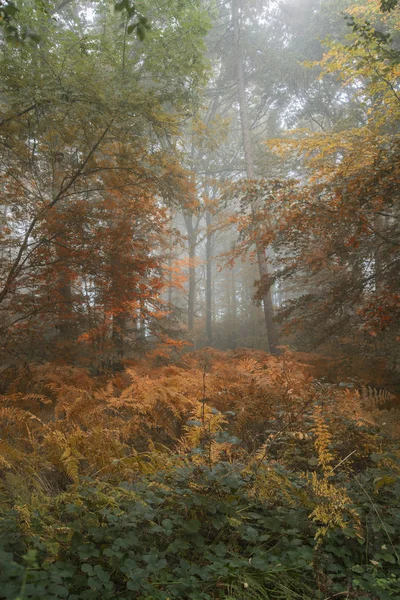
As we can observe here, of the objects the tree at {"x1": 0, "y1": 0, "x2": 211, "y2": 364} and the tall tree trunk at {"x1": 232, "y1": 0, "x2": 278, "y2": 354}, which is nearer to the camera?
the tree at {"x1": 0, "y1": 0, "x2": 211, "y2": 364}

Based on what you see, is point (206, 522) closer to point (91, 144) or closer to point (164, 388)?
point (164, 388)

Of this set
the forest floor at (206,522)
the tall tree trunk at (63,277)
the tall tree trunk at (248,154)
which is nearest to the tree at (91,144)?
the tall tree trunk at (63,277)

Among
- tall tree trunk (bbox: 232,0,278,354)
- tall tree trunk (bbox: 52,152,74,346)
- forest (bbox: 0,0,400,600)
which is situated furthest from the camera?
tall tree trunk (bbox: 232,0,278,354)

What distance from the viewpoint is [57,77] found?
5.11m

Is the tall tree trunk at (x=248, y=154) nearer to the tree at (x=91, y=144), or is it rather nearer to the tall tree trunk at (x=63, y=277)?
the tree at (x=91, y=144)

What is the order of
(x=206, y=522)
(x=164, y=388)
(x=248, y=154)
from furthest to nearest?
(x=248, y=154), (x=164, y=388), (x=206, y=522)

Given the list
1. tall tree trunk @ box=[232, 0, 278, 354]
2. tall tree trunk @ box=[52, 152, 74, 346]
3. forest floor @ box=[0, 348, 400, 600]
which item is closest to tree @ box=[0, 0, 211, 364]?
tall tree trunk @ box=[52, 152, 74, 346]

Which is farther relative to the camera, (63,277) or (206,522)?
(63,277)

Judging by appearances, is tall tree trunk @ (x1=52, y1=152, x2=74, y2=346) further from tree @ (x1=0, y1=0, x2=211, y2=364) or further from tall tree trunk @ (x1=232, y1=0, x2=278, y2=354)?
tall tree trunk @ (x1=232, y1=0, x2=278, y2=354)

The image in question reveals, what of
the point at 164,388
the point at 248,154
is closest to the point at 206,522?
the point at 164,388

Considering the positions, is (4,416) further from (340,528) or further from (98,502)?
(340,528)

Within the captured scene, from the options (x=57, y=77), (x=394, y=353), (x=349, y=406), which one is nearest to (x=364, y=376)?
(x=394, y=353)

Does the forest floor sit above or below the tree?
below

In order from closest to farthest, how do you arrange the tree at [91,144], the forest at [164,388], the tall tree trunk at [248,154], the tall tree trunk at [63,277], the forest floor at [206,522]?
the forest floor at [206,522] < the forest at [164,388] < the tree at [91,144] < the tall tree trunk at [63,277] < the tall tree trunk at [248,154]
